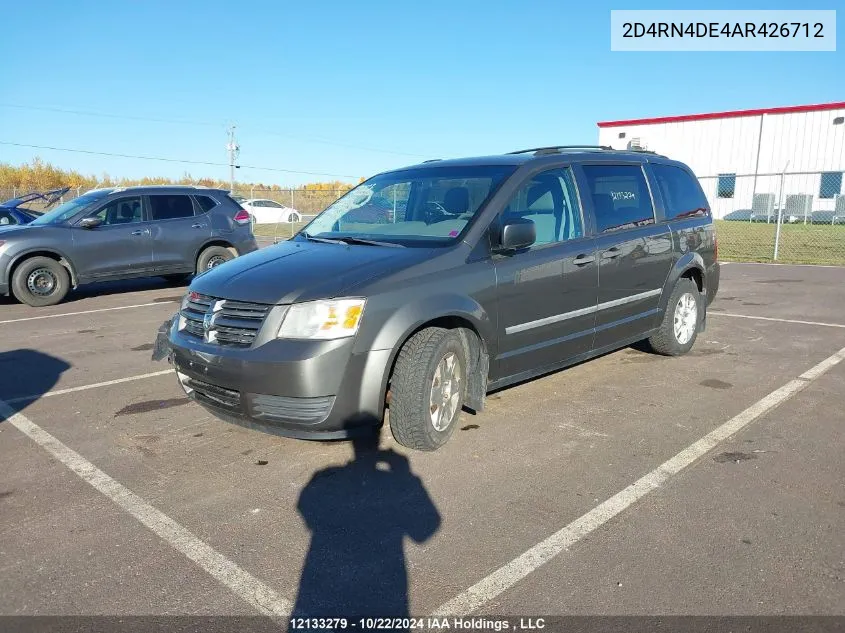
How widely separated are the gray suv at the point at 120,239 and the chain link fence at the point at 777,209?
14.9 m

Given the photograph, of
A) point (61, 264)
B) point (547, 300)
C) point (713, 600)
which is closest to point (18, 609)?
point (713, 600)

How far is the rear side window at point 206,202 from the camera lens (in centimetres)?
1130

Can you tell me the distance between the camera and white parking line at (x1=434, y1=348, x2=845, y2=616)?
8.52 feet

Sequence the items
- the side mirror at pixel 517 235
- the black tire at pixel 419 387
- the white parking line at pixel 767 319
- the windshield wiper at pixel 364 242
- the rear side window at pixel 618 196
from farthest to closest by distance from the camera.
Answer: the white parking line at pixel 767 319, the rear side window at pixel 618 196, the windshield wiper at pixel 364 242, the side mirror at pixel 517 235, the black tire at pixel 419 387

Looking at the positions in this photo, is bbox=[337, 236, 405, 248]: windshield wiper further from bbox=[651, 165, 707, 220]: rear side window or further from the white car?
the white car

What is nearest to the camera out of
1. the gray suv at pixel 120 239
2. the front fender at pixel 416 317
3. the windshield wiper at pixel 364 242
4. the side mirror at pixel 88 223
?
the front fender at pixel 416 317

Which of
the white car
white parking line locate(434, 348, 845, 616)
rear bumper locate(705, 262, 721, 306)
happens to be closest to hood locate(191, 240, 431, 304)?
white parking line locate(434, 348, 845, 616)

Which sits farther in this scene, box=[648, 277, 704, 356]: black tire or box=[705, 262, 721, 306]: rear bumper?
box=[705, 262, 721, 306]: rear bumper

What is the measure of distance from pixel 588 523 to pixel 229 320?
2.25 meters

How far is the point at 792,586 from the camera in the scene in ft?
8.63

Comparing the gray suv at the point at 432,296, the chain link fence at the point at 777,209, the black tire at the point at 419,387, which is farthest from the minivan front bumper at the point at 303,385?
the chain link fence at the point at 777,209

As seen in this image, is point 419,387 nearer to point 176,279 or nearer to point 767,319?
point 767,319

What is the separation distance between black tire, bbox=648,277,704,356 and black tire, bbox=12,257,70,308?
855 centimetres

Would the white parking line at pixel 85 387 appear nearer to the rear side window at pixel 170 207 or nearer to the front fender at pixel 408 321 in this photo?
the front fender at pixel 408 321
